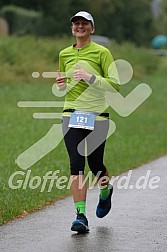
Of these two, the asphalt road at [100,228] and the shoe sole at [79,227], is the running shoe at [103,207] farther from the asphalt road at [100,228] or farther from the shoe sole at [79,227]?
the shoe sole at [79,227]

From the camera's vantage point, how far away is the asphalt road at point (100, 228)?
757 cm

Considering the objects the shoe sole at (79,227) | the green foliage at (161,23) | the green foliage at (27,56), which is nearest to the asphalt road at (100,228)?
the shoe sole at (79,227)

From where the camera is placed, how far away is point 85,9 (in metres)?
69.5

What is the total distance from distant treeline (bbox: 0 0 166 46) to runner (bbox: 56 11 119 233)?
157 feet

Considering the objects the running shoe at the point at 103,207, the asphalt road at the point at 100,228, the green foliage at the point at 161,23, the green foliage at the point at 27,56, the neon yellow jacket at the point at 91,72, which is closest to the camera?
the asphalt road at the point at 100,228

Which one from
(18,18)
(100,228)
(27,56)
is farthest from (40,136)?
(18,18)

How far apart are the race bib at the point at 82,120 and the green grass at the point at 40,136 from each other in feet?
4.60

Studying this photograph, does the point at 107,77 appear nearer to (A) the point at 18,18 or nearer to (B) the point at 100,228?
(B) the point at 100,228

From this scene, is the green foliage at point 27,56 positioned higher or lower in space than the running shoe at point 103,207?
higher

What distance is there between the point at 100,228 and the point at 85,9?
61912 millimetres

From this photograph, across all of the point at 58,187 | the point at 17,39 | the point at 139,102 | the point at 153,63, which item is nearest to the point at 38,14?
the point at 153,63

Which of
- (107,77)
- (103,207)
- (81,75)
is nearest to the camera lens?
(81,75)

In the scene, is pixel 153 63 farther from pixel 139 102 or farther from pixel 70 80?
pixel 70 80

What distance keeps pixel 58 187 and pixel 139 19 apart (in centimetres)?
6875
